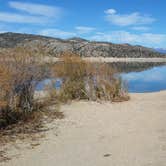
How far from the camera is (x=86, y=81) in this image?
51.6 feet

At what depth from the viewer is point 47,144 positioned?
8828 mm

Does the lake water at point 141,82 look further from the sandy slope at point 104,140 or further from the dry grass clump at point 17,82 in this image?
the sandy slope at point 104,140

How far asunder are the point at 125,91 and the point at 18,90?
6147mm

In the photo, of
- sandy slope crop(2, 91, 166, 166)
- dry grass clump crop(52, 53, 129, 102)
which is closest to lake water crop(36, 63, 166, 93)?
dry grass clump crop(52, 53, 129, 102)

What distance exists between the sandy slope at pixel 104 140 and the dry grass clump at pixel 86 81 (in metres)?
1.94

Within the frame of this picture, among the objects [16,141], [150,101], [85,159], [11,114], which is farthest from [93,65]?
[85,159]

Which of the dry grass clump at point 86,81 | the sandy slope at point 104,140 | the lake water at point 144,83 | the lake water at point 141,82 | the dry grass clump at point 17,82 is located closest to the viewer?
the sandy slope at point 104,140

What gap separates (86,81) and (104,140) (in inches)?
273

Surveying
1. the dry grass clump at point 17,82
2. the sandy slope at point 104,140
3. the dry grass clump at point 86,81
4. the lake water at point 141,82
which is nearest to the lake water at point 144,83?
the lake water at point 141,82

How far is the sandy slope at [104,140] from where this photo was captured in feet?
24.5

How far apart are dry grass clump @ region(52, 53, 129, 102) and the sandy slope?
1938 millimetres

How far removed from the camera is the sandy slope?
7453 millimetres

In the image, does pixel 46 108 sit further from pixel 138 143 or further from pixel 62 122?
pixel 138 143

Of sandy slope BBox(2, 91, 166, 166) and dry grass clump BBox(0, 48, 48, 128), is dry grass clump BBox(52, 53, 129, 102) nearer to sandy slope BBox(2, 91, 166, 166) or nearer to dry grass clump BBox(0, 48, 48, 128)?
sandy slope BBox(2, 91, 166, 166)
